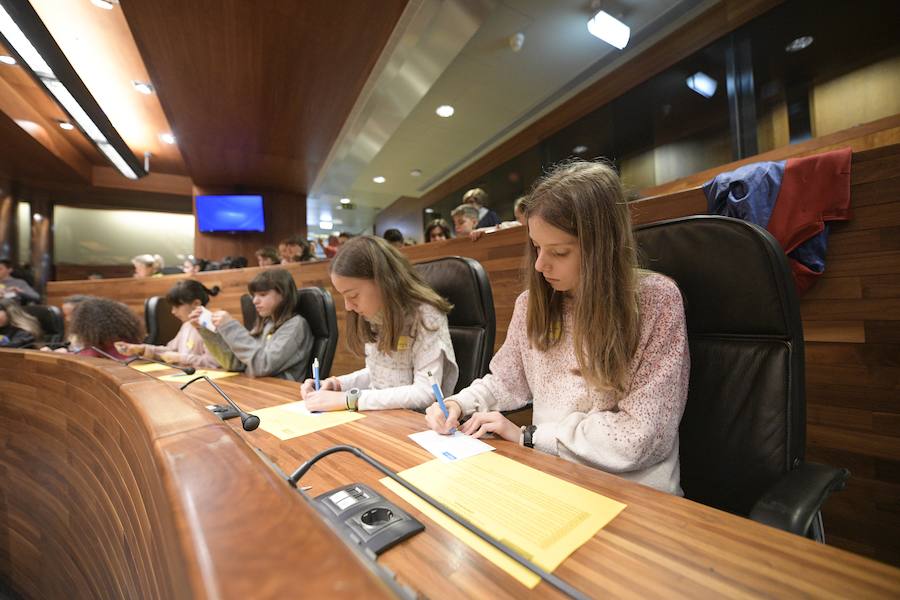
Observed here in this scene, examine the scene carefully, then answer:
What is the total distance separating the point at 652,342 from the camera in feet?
2.66

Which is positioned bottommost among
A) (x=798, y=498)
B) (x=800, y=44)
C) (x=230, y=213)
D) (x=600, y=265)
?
(x=798, y=498)

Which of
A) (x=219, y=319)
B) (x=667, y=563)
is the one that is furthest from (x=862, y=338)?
(x=219, y=319)

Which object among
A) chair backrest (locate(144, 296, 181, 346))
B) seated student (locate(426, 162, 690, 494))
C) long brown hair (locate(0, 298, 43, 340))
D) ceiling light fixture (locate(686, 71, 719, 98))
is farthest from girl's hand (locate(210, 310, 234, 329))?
ceiling light fixture (locate(686, 71, 719, 98))

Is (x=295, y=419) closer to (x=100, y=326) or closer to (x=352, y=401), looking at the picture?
(x=352, y=401)

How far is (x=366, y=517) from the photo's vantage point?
53 cm

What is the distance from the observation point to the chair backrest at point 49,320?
145 inches

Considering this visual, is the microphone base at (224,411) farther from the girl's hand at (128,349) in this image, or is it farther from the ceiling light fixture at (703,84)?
the ceiling light fixture at (703,84)

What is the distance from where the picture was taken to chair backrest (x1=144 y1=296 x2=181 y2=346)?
3.45 metres

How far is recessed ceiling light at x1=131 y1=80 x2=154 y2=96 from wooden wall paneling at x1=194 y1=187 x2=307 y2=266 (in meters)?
2.44

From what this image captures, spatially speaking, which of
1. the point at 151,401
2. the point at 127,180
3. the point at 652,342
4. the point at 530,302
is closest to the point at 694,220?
the point at 652,342

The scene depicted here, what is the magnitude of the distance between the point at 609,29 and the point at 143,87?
4.20 meters

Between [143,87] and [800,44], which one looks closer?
[800,44]

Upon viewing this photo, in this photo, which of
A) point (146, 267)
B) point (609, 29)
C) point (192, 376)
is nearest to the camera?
point (192, 376)

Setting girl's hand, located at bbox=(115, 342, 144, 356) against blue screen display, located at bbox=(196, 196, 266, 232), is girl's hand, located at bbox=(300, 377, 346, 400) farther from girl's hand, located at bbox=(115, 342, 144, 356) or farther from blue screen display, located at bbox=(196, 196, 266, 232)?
blue screen display, located at bbox=(196, 196, 266, 232)
